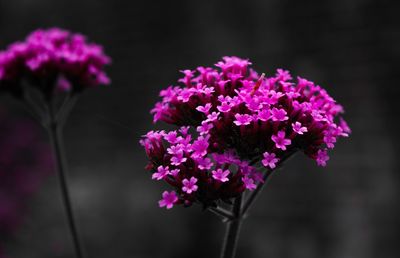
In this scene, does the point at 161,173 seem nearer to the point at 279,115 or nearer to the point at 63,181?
the point at 279,115

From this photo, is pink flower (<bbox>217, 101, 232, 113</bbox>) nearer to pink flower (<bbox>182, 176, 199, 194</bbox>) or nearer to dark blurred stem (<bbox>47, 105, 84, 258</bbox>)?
pink flower (<bbox>182, 176, 199, 194</bbox>)

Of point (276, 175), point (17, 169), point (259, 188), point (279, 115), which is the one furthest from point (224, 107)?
point (17, 169)

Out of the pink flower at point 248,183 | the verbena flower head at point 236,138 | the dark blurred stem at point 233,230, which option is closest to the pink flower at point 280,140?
the verbena flower head at point 236,138

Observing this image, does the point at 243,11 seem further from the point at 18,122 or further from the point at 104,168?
the point at 18,122

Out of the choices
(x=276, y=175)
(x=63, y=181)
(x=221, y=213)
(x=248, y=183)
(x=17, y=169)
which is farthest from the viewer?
(x=17, y=169)

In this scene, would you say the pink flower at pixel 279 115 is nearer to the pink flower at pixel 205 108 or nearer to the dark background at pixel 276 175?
the pink flower at pixel 205 108

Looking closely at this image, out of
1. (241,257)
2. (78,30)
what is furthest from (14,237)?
(78,30)

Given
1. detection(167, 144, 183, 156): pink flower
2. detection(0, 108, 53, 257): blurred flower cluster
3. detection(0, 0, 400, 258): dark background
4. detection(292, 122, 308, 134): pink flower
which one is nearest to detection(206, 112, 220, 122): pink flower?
detection(167, 144, 183, 156): pink flower
